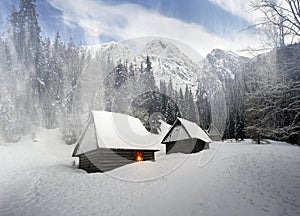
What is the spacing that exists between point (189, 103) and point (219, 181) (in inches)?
Result: 2470

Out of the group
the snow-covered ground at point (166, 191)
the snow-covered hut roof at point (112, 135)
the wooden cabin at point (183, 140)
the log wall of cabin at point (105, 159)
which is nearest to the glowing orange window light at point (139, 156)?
the log wall of cabin at point (105, 159)

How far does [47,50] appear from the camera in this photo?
49.2 meters

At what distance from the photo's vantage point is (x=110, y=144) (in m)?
20.3

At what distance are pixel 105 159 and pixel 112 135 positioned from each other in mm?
2654

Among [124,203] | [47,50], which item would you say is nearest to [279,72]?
[124,203]

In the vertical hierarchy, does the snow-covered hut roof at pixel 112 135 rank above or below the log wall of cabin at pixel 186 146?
above

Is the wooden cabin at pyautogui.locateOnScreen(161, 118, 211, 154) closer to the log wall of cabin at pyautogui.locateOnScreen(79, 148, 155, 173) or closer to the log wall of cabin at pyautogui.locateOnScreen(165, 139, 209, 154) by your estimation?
the log wall of cabin at pyautogui.locateOnScreen(165, 139, 209, 154)

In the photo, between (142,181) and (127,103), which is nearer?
(142,181)

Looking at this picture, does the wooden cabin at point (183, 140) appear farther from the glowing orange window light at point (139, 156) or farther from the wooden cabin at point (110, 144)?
the glowing orange window light at point (139, 156)

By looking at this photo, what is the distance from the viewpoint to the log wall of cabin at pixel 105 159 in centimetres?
2028

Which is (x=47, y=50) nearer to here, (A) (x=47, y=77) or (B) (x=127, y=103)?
(A) (x=47, y=77)

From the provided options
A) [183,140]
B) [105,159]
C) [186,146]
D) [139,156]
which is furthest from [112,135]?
[186,146]

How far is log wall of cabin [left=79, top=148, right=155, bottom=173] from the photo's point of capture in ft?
66.5

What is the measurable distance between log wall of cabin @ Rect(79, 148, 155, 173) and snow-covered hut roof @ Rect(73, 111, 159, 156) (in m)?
0.70
